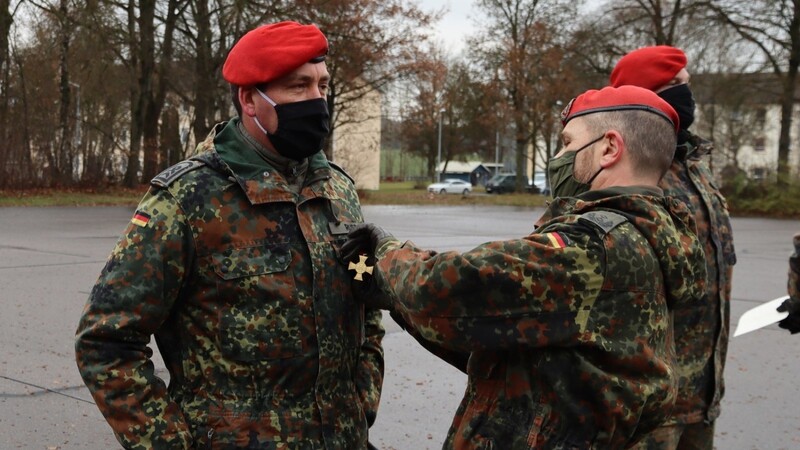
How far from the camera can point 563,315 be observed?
2035 millimetres

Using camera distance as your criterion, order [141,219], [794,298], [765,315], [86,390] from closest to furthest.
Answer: [141,219], [794,298], [765,315], [86,390]

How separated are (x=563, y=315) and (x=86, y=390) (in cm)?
460

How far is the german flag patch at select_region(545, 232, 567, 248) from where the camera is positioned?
2047 mm

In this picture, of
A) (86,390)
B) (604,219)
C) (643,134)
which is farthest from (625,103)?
(86,390)

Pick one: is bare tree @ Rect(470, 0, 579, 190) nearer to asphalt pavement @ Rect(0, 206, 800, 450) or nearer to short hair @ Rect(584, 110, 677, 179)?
asphalt pavement @ Rect(0, 206, 800, 450)

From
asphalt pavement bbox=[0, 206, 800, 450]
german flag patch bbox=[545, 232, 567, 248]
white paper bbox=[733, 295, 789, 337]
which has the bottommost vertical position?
asphalt pavement bbox=[0, 206, 800, 450]

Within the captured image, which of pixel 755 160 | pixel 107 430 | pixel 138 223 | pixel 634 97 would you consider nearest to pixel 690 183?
pixel 634 97

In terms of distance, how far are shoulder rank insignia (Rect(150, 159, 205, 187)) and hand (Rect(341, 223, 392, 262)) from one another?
0.49 meters

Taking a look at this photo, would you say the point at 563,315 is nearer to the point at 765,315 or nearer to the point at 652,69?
the point at 652,69

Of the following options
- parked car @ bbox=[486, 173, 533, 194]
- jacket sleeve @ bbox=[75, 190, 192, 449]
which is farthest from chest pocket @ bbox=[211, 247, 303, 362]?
parked car @ bbox=[486, 173, 533, 194]

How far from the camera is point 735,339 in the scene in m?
8.41

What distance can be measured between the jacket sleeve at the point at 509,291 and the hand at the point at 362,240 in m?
0.31

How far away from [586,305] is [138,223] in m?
1.21

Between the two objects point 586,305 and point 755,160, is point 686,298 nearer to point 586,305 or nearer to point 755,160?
point 586,305
